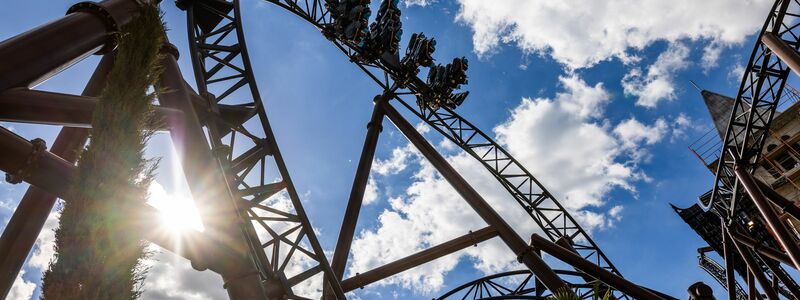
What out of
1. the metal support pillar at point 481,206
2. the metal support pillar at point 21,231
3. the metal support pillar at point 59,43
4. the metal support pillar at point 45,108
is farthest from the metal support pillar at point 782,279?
the metal support pillar at point 21,231

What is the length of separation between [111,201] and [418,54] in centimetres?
1174

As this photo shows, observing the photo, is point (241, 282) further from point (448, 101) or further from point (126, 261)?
point (448, 101)

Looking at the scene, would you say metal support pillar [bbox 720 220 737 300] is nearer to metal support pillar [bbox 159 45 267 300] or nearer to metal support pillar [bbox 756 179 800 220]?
metal support pillar [bbox 756 179 800 220]

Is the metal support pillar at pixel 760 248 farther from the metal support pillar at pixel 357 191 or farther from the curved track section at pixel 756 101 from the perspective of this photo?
the metal support pillar at pixel 357 191

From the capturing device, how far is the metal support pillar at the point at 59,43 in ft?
10.7

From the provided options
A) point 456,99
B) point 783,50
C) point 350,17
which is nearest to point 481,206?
point 456,99

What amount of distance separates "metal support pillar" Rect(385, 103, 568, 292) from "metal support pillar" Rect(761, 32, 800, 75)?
522cm

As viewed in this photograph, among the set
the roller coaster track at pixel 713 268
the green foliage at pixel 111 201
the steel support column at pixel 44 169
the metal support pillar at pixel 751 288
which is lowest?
the green foliage at pixel 111 201

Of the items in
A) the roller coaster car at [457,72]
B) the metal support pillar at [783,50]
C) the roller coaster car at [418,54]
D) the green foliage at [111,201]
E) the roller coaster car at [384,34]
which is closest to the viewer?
the green foliage at [111,201]

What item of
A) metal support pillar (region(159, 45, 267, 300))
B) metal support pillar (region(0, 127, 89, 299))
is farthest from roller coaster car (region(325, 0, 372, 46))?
metal support pillar (region(0, 127, 89, 299))

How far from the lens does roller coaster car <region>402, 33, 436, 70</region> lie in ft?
44.7

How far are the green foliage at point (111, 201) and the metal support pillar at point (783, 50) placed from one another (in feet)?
30.1

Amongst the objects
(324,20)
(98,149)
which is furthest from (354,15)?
(98,149)

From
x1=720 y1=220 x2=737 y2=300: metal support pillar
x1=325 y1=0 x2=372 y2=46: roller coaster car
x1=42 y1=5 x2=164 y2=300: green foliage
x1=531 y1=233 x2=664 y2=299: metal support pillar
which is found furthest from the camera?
x1=325 y1=0 x2=372 y2=46: roller coaster car
